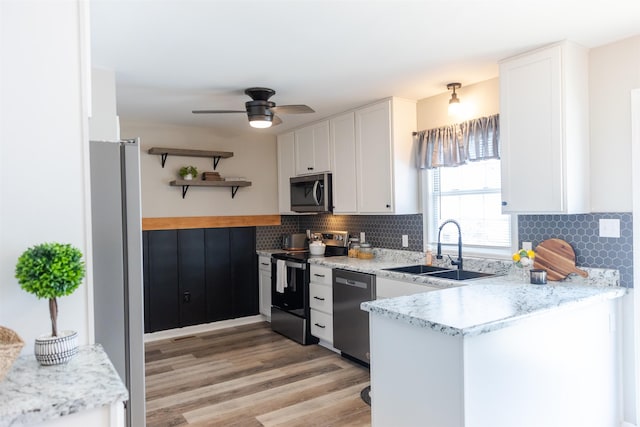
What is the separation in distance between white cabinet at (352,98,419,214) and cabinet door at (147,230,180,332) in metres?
2.27

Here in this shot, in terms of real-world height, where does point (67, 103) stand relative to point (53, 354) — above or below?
above

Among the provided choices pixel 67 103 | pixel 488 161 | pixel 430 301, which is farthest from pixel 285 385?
pixel 67 103

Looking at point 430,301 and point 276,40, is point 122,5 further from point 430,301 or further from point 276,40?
point 430,301

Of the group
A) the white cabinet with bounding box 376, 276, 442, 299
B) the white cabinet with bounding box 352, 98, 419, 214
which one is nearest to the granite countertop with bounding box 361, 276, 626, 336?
the white cabinet with bounding box 376, 276, 442, 299

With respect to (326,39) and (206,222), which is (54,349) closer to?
(326,39)

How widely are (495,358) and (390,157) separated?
2.34 metres

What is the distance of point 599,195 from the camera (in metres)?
2.69

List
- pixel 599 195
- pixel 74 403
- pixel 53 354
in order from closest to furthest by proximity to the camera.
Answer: pixel 74 403, pixel 53 354, pixel 599 195

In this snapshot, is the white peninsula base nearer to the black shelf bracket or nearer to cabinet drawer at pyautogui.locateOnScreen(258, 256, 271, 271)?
A: cabinet drawer at pyautogui.locateOnScreen(258, 256, 271, 271)

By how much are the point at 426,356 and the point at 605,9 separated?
192 centimetres

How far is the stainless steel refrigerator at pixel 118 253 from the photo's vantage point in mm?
2025

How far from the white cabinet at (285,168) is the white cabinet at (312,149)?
0.12 metres

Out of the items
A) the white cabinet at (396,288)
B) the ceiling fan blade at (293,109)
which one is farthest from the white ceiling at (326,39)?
the white cabinet at (396,288)

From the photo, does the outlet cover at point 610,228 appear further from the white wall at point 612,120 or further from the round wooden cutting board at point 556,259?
the round wooden cutting board at point 556,259
